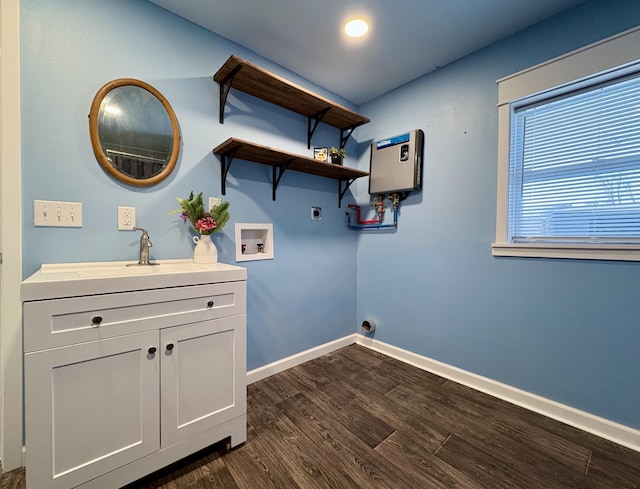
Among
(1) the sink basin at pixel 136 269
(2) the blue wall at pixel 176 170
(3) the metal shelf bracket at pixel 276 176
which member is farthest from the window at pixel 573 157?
(1) the sink basin at pixel 136 269

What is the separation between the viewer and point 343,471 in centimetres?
121

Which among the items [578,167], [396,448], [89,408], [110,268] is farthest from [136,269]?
[578,167]

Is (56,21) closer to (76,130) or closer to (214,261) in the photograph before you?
(76,130)

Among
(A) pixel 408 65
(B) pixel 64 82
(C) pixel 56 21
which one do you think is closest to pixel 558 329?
(A) pixel 408 65

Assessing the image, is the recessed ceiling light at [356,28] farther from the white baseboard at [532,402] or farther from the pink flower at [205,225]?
the white baseboard at [532,402]

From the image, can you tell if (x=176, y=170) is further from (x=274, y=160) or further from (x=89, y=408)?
(x=89, y=408)

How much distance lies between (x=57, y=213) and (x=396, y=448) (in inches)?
79.8

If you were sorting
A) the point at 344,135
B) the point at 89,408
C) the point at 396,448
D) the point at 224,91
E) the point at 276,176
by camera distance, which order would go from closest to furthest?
the point at 89,408 → the point at 396,448 → the point at 224,91 → the point at 276,176 → the point at 344,135

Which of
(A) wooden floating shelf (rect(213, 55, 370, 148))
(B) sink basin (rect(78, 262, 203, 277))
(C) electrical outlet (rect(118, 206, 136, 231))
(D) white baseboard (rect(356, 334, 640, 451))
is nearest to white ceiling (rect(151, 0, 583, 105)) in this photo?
(A) wooden floating shelf (rect(213, 55, 370, 148))

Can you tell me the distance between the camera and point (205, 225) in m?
1.54

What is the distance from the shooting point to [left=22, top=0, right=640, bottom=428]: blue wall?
1.29m

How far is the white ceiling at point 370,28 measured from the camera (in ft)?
4.90

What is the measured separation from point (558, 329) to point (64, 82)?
2958mm

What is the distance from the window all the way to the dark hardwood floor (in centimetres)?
100
